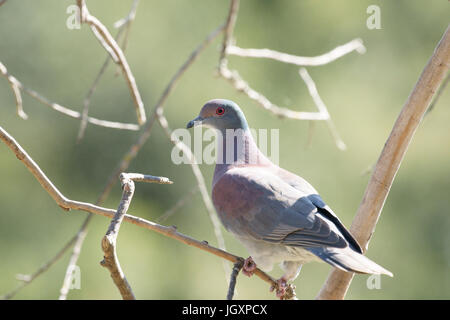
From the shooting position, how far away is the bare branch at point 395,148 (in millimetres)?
2279

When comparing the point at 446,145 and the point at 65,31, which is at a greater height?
the point at 65,31


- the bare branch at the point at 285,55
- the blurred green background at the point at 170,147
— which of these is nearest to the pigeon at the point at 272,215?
the bare branch at the point at 285,55

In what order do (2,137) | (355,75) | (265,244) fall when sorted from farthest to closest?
1. (355,75)
2. (265,244)
3. (2,137)

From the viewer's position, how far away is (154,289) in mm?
6898

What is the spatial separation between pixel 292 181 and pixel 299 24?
5.35 m

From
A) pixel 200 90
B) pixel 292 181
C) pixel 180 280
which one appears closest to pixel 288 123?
pixel 200 90

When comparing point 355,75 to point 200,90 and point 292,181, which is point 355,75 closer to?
point 200,90

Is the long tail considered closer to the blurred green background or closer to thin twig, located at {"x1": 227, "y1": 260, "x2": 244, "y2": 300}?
thin twig, located at {"x1": 227, "y1": 260, "x2": 244, "y2": 300}

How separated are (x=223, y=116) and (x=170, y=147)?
3.67 meters

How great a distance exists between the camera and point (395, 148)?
233 centimetres

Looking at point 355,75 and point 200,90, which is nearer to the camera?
point 200,90

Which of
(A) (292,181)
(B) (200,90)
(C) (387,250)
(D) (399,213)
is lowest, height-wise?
(A) (292,181)

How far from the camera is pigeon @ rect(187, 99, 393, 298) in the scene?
2510mm

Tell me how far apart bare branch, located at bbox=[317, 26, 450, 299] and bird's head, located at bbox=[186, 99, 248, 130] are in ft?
3.32
